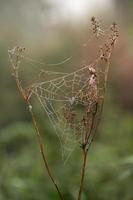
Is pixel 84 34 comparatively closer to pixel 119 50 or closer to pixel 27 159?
pixel 119 50

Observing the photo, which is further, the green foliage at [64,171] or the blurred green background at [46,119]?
the blurred green background at [46,119]

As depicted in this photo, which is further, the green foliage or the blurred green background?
the blurred green background

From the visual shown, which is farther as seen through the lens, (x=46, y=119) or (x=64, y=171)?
(x=46, y=119)

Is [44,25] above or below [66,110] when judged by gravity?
below

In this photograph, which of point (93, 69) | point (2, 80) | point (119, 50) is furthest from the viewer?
point (119, 50)

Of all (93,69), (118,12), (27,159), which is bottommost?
(118,12)

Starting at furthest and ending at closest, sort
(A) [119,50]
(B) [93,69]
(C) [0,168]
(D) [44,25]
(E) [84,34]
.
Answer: (D) [44,25], (E) [84,34], (A) [119,50], (C) [0,168], (B) [93,69]

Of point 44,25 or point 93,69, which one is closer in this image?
point 93,69

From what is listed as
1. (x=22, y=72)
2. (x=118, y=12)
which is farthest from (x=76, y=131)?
(x=118, y=12)
